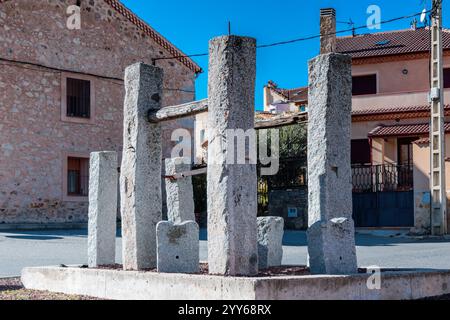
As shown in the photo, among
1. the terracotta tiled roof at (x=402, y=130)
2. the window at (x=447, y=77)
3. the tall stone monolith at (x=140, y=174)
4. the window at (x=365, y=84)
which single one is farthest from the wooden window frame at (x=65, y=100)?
the tall stone monolith at (x=140, y=174)

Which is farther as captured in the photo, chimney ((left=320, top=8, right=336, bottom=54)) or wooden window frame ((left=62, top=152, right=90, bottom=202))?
chimney ((left=320, top=8, right=336, bottom=54))

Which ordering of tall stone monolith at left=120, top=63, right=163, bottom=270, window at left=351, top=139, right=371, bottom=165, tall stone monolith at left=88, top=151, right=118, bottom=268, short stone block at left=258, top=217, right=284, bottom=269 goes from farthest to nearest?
window at left=351, top=139, right=371, bottom=165, tall stone monolith at left=88, top=151, right=118, bottom=268, short stone block at left=258, top=217, right=284, bottom=269, tall stone monolith at left=120, top=63, right=163, bottom=270

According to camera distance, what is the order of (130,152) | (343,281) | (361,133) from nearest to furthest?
(343,281) → (130,152) → (361,133)

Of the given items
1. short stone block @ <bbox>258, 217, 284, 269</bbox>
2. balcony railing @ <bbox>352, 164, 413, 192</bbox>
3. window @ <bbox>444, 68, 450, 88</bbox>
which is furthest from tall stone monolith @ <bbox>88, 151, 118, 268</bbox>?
window @ <bbox>444, 68, 450, 88</bbox>

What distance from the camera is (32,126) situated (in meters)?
23.3

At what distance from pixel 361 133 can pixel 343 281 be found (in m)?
23.2

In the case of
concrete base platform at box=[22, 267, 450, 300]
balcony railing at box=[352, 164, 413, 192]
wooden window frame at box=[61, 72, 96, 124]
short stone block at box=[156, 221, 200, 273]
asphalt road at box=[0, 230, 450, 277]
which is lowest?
asphalt road at box=[0, 230, 450, 277]

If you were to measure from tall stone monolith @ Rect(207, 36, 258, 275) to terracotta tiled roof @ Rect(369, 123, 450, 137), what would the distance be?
65.4ft

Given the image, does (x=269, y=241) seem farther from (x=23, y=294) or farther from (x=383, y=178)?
(x=383, y=178)

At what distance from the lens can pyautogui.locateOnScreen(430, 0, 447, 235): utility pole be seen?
19281 millimetres

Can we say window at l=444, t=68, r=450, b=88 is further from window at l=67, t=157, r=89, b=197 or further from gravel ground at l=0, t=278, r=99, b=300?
gravel ground at l=0, t=278, r=99, b=300

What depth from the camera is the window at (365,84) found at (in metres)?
29.7
